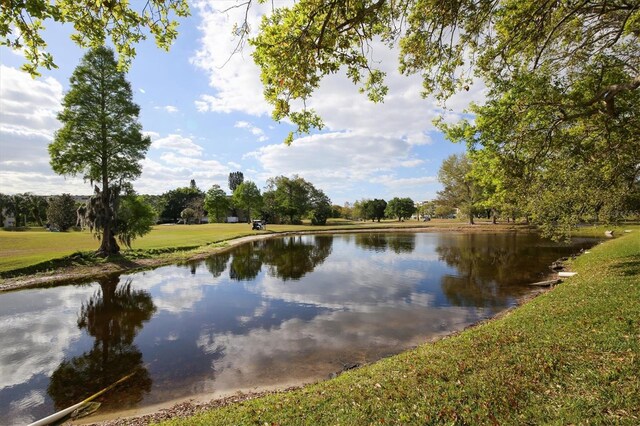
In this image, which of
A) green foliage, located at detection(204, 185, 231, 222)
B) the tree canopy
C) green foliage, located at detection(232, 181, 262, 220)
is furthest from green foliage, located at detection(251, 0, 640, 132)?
green foliage, located at detection(204, 185, 231, 222)

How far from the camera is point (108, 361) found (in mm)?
9398

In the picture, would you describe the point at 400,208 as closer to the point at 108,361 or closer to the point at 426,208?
the point at 426,208

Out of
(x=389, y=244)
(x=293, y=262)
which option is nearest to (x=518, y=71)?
(x=293, y=262)

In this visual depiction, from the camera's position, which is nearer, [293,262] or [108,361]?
[108,361]

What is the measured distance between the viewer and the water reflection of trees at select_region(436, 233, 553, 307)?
1595cm

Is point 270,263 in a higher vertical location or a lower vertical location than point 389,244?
lower

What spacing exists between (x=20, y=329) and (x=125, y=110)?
1823 cm

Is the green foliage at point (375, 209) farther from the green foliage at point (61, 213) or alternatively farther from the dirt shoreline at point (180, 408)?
the dirt shoreline at point (180, 408)

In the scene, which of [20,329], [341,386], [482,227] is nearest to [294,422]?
[341,386]

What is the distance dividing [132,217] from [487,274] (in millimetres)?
28187

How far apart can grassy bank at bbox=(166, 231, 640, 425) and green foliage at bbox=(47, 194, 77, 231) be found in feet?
242

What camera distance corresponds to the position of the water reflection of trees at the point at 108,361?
771 cm

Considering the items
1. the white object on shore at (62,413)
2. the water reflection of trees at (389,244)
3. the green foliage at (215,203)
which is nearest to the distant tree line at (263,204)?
the green foliage at (215,203)

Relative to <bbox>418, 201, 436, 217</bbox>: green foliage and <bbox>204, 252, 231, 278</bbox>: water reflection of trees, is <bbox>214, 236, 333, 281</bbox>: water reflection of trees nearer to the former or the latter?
<bbox>204, 252, 231, 278</bbox>: water reflection of trees
